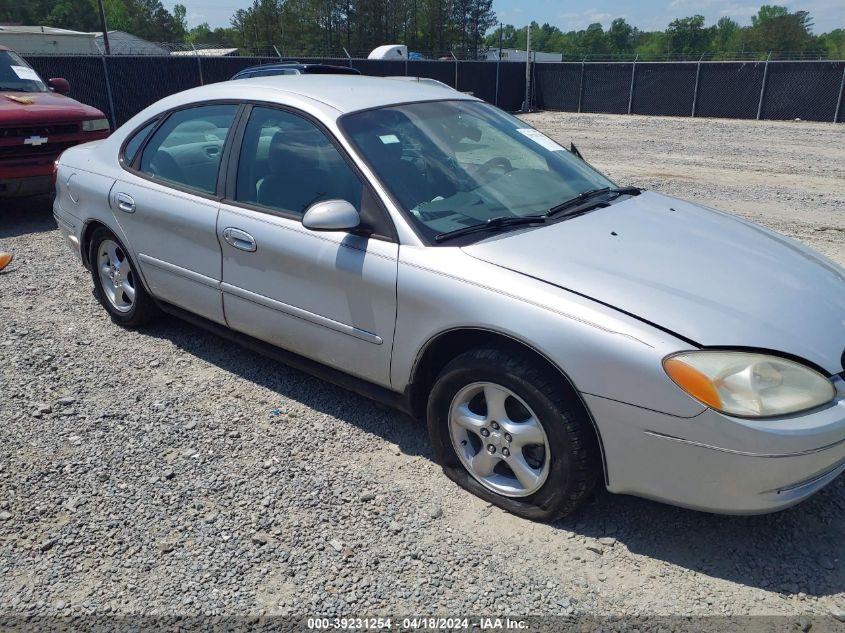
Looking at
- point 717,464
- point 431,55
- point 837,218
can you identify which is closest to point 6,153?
point 717,464

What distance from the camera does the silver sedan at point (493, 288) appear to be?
94.7 inches

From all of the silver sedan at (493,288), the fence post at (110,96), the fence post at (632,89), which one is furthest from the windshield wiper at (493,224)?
the fence post at (632,89)

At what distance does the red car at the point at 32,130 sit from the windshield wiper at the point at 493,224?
20.8ft

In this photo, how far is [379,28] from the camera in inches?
2736

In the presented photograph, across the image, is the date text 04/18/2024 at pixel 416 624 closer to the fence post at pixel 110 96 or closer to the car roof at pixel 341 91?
the car roof at pixel 341 91

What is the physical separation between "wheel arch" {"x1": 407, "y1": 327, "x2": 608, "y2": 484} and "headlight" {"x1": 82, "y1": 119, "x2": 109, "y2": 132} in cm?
672

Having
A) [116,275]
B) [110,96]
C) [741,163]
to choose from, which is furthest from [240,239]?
[110,96]

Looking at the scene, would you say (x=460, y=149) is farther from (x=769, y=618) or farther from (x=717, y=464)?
(x=769, y=618)

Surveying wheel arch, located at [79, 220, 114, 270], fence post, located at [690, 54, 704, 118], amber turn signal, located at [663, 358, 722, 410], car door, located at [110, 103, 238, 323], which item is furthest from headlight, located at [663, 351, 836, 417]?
fence post, located at [690, 54, 704, 118]

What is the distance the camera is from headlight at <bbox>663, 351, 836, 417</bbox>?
2.33 meters

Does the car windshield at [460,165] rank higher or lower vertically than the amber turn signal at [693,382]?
higher

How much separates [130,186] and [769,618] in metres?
3.99

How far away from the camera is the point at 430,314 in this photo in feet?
9.61

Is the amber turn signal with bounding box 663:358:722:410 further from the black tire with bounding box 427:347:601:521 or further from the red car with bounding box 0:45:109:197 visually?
the red car with bounding box 0:45:109:197
